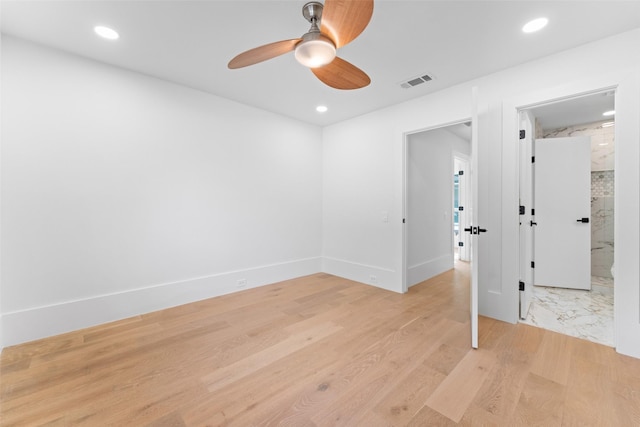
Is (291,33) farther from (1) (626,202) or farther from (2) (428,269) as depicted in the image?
(2) (428,269)

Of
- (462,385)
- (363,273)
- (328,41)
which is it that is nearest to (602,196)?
(363,273)

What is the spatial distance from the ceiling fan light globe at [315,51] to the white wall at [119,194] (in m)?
2.17

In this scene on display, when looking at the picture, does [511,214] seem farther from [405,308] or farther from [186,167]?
[186,167]

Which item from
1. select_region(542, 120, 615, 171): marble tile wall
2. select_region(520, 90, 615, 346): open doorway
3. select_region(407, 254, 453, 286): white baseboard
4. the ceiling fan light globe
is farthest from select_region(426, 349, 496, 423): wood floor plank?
select_region(542, 120, 615, 171): marble tile wall

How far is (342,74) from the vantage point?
2.05 metres

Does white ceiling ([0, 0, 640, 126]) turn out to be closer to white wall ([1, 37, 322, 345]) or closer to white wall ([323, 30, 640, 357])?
white wall ([323, 30, 640, 357])

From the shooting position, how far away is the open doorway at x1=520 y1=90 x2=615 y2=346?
322cm

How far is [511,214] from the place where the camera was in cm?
274

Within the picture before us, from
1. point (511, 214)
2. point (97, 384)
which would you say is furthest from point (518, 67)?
point (97, 384)

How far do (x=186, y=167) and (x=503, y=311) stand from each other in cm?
397

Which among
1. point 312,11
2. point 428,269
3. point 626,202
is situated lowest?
point 428,269

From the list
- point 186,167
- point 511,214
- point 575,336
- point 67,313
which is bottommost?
point 575,336

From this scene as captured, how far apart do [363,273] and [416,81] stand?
108 inches

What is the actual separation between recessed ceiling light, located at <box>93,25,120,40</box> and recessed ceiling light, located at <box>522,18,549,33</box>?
11.1 ft
